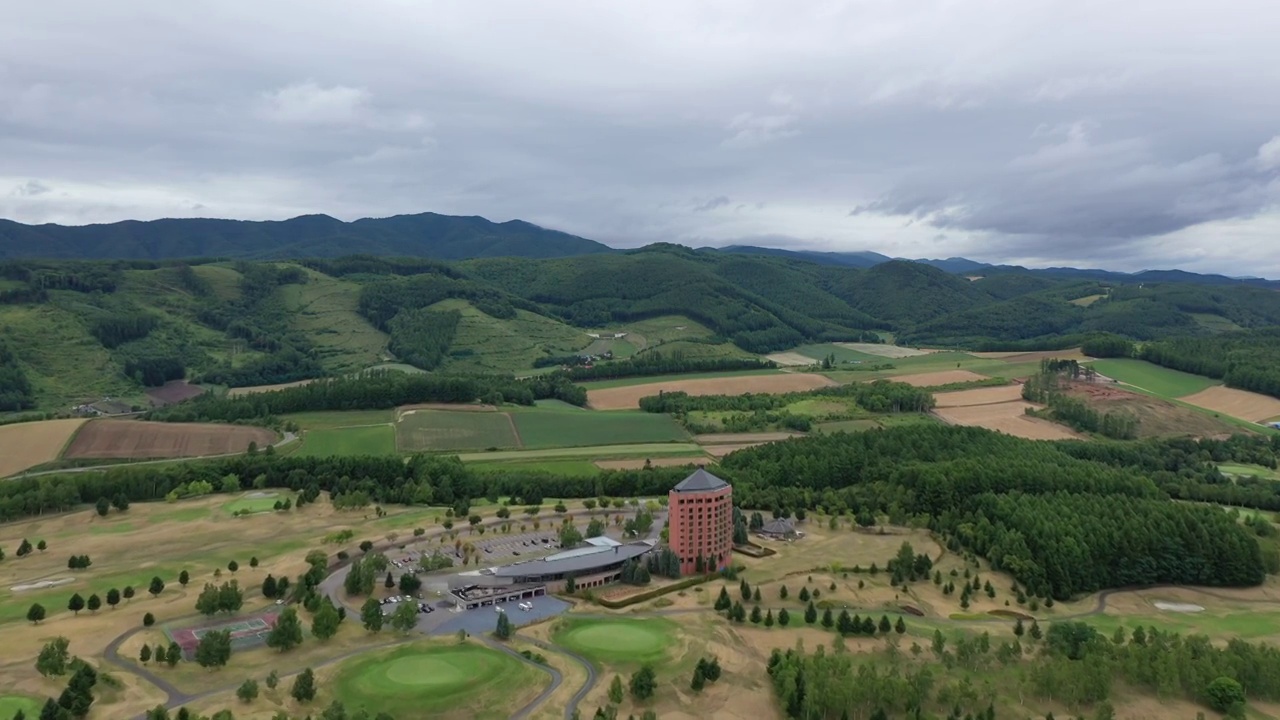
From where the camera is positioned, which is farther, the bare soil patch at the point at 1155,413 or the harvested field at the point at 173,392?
the harvested field at the point at 173,392

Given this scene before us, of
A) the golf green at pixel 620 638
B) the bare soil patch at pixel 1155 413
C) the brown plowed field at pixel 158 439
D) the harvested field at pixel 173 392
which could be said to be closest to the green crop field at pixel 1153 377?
the bare soil patch at pixel 1155 413

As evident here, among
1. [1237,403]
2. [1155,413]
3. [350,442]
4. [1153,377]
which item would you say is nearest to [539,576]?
[350,442]

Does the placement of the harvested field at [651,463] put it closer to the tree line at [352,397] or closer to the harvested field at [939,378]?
the tree line at [352,397]

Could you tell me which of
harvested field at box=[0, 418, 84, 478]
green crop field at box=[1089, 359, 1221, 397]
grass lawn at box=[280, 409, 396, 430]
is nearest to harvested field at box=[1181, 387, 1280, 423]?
green crop field at box=[1089, 359, 1221, 397]

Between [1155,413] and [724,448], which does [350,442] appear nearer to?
[724,448]

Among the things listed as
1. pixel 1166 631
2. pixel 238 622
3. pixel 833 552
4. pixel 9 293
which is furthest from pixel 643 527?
pixel 9 293

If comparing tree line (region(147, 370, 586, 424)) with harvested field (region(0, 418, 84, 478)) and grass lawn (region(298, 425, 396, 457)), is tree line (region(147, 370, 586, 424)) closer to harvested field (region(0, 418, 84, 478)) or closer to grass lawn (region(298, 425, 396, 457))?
grass lawn (region(298, 425, 396, 457))
